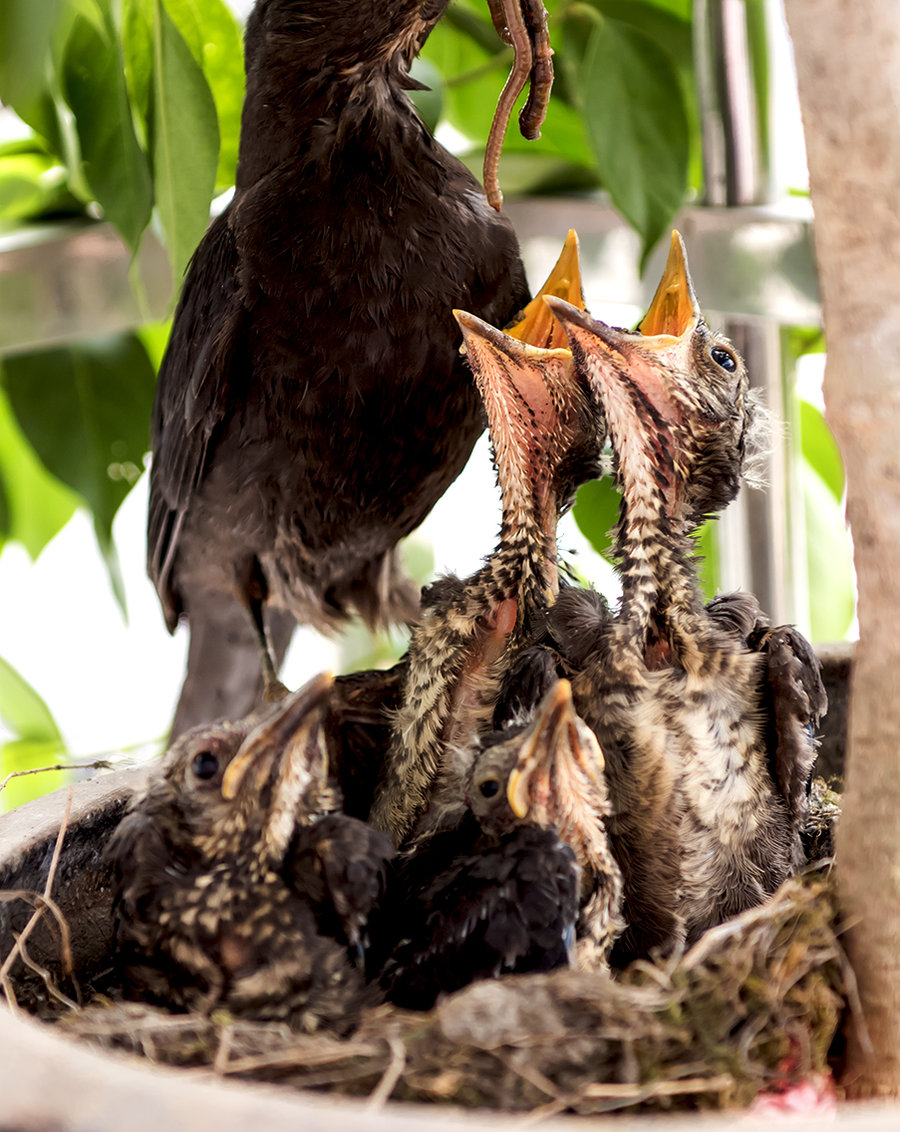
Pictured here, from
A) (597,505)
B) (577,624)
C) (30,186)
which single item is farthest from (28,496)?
(577,624)

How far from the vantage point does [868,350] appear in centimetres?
52

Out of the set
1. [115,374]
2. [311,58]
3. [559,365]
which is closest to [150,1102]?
[559,365]

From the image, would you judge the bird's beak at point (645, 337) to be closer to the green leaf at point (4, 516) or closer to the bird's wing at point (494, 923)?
the bird's wing at point (494, 923)

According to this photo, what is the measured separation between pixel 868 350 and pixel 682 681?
12.4 inches

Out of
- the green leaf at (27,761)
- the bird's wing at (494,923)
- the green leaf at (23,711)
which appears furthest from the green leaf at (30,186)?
the bird's wing at (494,923)

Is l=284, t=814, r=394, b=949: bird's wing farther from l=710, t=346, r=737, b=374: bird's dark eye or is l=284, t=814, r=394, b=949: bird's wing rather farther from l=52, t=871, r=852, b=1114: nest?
l=710, t=346, r=737, b=374: bird's dark eye

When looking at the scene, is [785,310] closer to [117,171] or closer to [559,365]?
[559,365]

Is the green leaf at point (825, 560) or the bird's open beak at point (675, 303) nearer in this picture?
the bird's open beak at point (675, 303)

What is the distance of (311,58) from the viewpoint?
96 centimetres

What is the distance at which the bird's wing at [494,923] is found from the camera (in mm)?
632

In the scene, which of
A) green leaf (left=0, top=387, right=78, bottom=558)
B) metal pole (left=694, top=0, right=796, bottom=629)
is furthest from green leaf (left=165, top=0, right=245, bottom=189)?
green leaf (left=0, top=387, right=78, bottom=558)

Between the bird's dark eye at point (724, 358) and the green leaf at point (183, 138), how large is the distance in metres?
0.52

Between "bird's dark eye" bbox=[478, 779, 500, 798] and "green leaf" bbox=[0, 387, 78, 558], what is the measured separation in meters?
1.26

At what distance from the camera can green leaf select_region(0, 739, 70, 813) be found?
1.65 m
